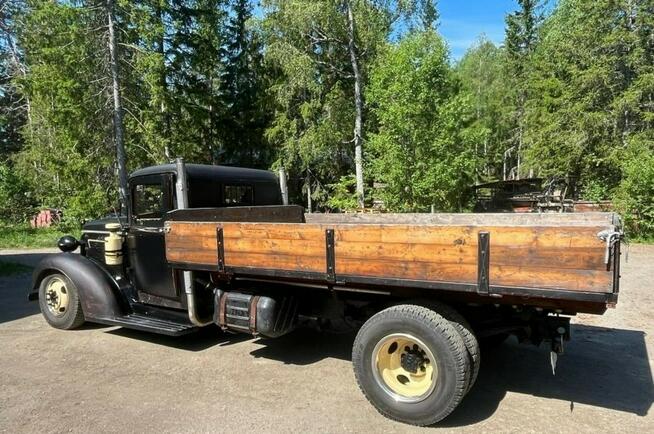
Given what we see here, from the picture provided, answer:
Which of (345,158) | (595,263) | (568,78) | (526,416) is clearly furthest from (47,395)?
(568,78)

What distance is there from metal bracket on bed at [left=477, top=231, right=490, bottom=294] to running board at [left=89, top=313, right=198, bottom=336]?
3172 millimetres

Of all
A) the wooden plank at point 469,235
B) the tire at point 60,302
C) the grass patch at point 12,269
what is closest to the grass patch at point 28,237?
the grass patch at point 12,269

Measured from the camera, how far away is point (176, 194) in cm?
521

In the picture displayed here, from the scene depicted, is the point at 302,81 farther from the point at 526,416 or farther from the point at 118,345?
the point at 526,416

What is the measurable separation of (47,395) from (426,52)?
1822 cm

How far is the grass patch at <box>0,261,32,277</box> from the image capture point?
416 inches

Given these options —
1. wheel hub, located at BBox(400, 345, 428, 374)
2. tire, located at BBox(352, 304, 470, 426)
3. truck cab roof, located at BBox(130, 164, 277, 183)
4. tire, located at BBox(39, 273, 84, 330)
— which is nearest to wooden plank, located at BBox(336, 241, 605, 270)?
tire, located at BBox(352, 304, 470, 426)

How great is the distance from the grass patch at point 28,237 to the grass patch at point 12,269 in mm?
4943

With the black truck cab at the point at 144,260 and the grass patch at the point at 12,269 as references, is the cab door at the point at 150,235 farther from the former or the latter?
the grass patch at the point at 12,269

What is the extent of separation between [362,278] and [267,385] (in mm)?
1443

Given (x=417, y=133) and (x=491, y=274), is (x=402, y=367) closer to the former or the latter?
(x=491, y=274)

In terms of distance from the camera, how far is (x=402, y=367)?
3.70 metres

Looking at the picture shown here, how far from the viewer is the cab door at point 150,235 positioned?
5.36 metres

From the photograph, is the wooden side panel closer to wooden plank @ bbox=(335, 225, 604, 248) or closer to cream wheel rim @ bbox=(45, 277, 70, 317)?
wooden plank @ bbox=(335, 225, 604, 248)
